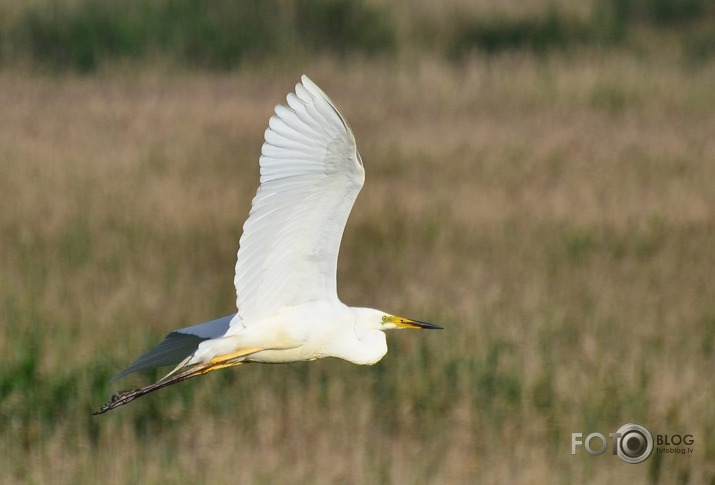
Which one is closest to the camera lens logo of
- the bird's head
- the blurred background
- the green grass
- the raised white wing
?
the blurred background

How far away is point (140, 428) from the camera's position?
463cm

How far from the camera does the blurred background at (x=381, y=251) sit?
169 inches

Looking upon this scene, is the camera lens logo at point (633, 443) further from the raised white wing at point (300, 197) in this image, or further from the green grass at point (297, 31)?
the green grass at point (297, 31)

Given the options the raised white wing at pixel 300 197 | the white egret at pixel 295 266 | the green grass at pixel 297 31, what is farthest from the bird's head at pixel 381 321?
the green grass at pixel 297 31

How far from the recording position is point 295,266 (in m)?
3.83

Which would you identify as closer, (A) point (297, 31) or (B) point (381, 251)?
(B) point (381, 251)

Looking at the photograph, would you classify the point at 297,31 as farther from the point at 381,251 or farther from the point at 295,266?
the point at 295,266

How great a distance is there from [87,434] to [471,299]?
2.05m

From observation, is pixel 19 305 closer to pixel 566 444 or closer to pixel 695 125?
pixel 566 444

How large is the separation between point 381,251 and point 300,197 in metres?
3.16

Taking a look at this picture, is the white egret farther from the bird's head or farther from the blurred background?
the blurred background

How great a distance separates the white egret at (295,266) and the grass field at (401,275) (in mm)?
363

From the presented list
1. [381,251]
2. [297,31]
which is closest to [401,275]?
[381,251]

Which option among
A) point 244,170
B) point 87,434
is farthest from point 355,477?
point 244,170
